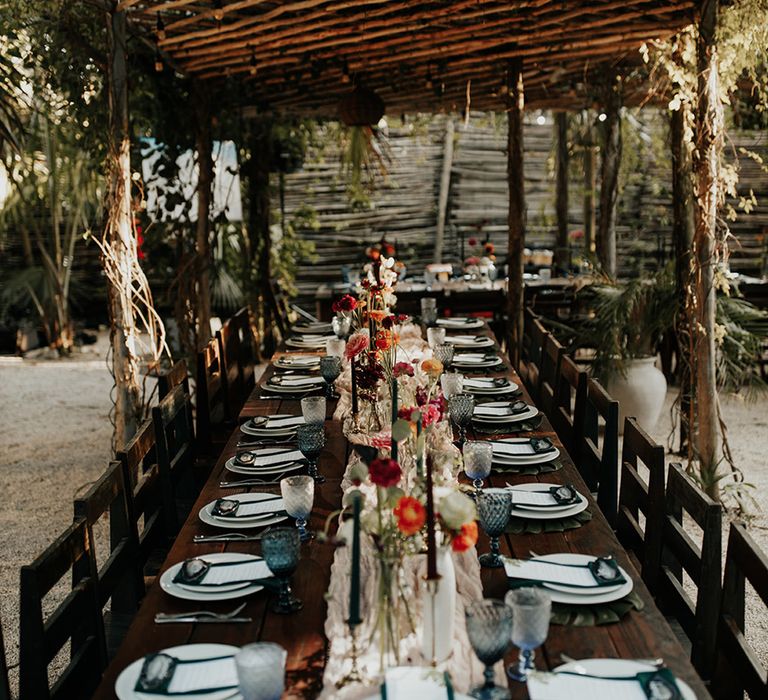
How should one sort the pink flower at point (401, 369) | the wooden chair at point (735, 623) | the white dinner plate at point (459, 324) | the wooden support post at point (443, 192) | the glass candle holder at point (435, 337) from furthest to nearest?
the wooden support post at point (443, 192) → the white dinner plate at point (459, 324) → the glass candle holder at point (435, 337) → the pink flower at point (401, 369) → the wooden chair at point (735, 623)

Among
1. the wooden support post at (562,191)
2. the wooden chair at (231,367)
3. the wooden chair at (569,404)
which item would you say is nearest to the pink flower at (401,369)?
the wooden chair at (569,404)

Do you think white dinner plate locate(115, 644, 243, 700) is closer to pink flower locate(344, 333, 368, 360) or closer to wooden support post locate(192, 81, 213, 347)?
pink flower locate(344, 333, 368, 360)

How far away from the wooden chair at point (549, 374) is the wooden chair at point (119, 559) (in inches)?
74.2

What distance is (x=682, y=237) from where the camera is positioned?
16.8ft

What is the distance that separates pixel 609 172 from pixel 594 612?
244 inches

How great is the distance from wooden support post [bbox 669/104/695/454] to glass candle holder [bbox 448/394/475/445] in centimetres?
217

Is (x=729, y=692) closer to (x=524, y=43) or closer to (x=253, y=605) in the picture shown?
(x=253, y=605)

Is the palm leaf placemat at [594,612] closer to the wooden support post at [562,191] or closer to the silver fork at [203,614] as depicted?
the silver fork at [203,614]

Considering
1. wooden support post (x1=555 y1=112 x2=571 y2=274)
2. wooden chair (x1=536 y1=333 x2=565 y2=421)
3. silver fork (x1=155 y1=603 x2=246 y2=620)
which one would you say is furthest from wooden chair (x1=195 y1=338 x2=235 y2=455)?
wooden support post (x1=555 y1=112 x2=571 y2=274)

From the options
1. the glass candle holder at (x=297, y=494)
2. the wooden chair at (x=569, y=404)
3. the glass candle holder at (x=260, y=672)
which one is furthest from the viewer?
the wooden chair at (x=569, y=404)

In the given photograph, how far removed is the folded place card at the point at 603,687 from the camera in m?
1.50

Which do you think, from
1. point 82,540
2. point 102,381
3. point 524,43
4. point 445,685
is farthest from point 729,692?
point 102,381

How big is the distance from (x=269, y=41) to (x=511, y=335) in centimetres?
254

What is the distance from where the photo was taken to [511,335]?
622cm
